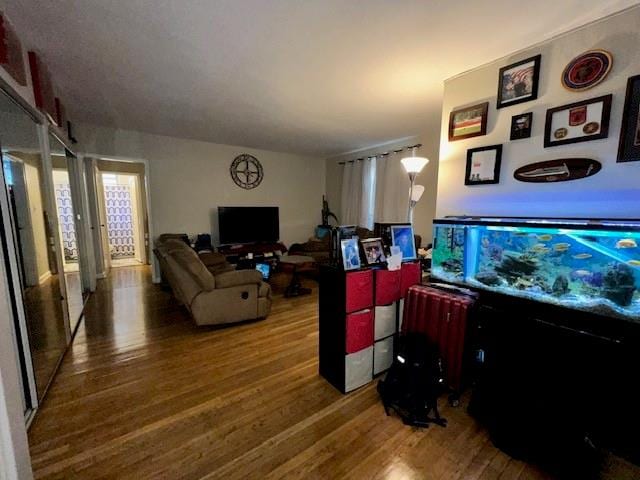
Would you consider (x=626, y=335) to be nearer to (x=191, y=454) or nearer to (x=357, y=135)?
(x=191, y=454)

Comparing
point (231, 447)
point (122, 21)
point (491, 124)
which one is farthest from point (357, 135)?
point (231, 447)

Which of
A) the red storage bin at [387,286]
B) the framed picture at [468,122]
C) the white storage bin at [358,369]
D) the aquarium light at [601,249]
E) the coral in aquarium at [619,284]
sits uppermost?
the framed picture at [468,122]

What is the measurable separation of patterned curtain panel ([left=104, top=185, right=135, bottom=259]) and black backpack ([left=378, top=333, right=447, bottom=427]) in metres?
7.48

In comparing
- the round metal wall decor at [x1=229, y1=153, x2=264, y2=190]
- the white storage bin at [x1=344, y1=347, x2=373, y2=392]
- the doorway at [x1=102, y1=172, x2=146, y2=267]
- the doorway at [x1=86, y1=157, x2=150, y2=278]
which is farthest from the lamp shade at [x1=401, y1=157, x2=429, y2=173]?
the doorway at [x1=102, y1=172, x2=146, y2=267]

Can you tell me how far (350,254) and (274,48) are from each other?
156 centimetres

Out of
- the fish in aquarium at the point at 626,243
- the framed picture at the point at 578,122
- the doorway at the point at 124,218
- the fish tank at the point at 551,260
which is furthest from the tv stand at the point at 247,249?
the fish in aquarium at the point at 626,243

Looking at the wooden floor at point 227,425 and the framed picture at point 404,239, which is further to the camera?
the framed picture at point 404,239

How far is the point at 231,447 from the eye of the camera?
1515 millimetres

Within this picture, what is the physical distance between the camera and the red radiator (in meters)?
1.84

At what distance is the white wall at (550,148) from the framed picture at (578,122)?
0.10 feet

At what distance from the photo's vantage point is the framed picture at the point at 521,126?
1823mm

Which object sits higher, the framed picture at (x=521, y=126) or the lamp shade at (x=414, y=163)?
the framed picture at (x=521, y=126)

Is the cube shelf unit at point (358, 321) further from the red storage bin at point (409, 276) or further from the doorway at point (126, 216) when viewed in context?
the doorway at point (126, 216)

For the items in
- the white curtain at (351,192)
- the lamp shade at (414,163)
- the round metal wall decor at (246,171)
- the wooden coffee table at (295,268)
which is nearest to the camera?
the lamp shade at (414,163)
